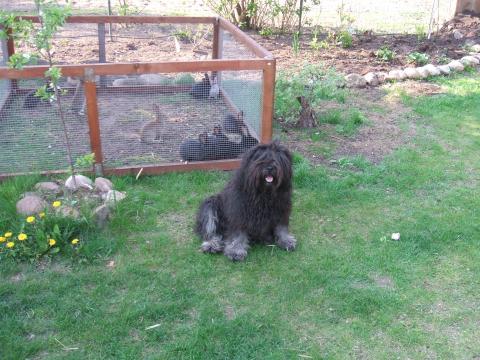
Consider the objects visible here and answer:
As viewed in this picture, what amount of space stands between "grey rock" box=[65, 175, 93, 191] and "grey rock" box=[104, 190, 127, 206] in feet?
0.61

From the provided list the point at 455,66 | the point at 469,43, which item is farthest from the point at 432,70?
the point at 469,43

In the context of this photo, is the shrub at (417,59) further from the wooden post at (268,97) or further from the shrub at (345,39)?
the wooden post at (268,97)

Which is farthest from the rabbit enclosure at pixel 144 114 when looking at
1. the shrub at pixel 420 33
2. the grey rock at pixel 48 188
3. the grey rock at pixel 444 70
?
the shrub at pixel 420 33

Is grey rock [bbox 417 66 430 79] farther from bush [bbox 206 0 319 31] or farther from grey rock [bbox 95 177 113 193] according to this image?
grey rock [bbox 95 177 113 193]

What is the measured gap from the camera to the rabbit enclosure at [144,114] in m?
5.13

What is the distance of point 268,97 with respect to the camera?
548 centimetres

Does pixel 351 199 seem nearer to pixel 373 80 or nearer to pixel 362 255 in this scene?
pixel 362 255

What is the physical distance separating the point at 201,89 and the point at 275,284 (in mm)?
2773

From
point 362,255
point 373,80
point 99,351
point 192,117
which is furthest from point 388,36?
point 99,351

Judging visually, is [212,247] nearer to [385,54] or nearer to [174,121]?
[174,121]

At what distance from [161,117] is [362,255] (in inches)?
103

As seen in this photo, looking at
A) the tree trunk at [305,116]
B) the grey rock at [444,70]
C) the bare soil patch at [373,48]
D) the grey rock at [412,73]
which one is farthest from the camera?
the bare soil patch at [373,48]

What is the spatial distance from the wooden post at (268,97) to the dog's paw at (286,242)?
1.50m

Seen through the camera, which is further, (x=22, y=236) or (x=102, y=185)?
(x=102, y=185)
